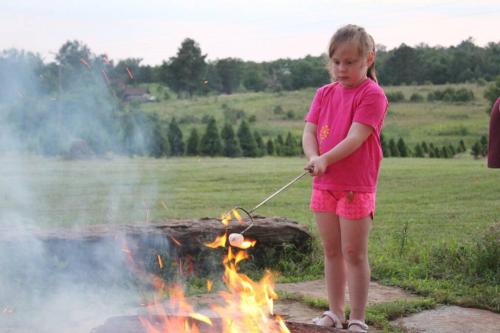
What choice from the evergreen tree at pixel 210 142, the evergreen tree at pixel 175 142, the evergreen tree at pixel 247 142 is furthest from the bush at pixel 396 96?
the evergreen tree at pixel 175 142

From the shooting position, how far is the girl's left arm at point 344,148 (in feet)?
10.5

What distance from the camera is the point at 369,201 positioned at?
3.31 meters

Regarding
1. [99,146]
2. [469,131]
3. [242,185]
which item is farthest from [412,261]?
→ [469,131]

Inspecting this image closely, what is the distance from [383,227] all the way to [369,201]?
13.0 feet

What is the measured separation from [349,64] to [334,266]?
3.50ft

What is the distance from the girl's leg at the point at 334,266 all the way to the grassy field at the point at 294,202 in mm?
937

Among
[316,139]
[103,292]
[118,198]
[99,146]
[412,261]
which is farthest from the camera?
[99,146]

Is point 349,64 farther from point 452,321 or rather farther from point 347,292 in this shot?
point 347,292

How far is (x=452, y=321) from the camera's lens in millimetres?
3719

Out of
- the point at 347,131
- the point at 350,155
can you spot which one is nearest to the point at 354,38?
the point at 347,131

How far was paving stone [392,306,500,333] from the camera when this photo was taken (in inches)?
141

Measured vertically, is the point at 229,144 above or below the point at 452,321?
above

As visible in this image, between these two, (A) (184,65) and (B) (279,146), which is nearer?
(A) (184,65)

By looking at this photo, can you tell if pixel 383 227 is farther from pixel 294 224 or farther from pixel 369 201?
pixel 369 201
